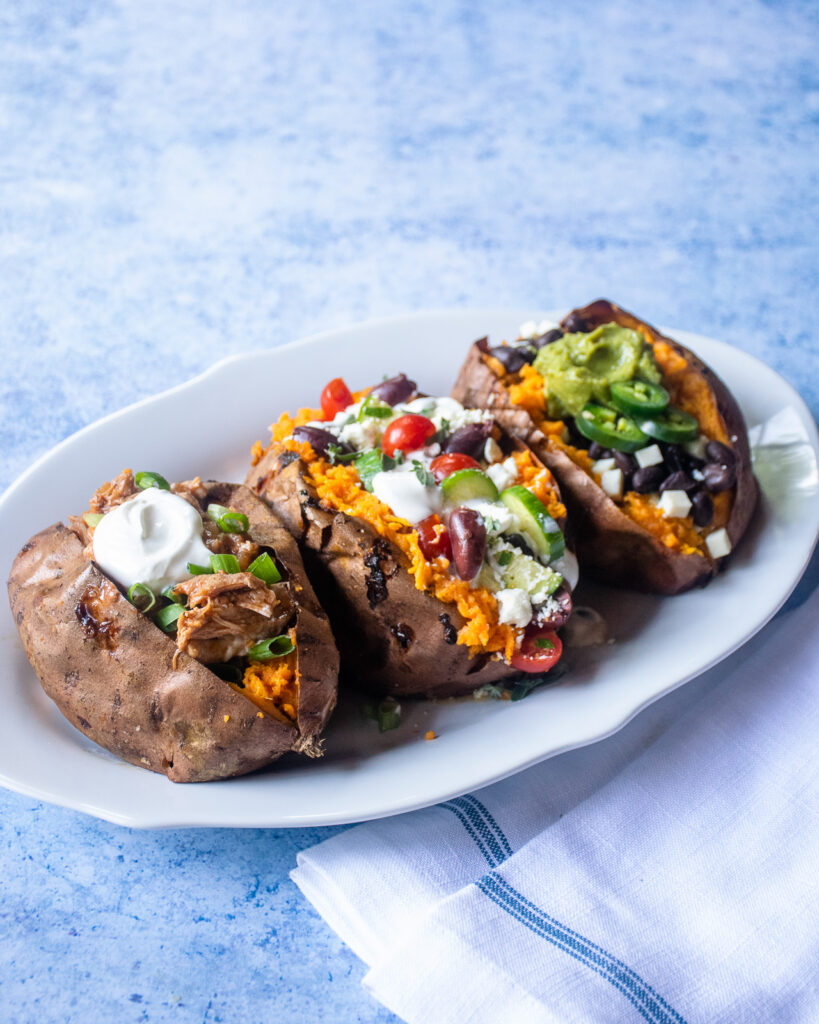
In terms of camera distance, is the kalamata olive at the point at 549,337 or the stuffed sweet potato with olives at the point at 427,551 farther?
the kalamata olive at the point at 549,337

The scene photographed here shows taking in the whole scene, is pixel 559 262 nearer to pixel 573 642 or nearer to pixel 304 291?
pixel 304 291

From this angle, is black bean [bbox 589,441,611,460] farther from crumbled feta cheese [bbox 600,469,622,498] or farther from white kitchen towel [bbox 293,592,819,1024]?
white kitchen towel [bbox 293,592,819,1024]

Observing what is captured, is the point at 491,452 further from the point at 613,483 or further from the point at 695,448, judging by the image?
the point at 695,448

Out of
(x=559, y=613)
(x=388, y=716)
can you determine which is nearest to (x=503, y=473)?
(x=559, y=613)

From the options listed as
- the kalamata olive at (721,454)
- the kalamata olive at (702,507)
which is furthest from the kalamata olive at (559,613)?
the kalamata olive at (721,454)

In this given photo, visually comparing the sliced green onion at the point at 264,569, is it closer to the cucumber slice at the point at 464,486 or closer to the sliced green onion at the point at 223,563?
the sliced green onion at the point at 223,563

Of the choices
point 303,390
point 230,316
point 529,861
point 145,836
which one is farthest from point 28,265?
point 529,861
